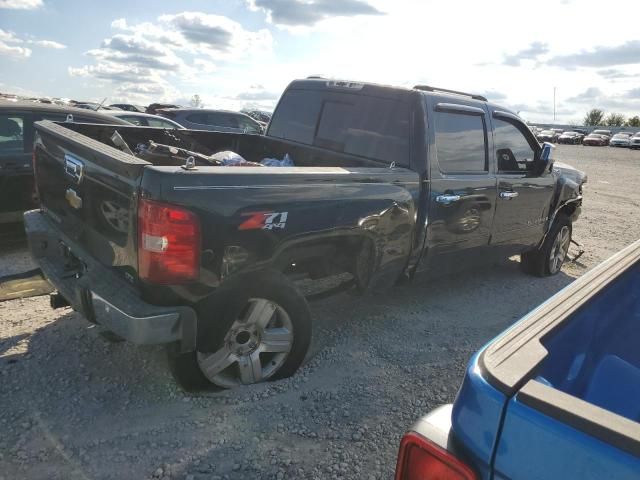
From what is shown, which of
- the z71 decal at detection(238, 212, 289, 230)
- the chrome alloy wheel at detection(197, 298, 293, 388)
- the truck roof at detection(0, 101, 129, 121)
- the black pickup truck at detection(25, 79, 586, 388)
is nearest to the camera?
the black pickup truck at detection(25, 79, 586, 388)

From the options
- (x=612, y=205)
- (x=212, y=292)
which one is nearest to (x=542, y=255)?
(x=212, y=292)

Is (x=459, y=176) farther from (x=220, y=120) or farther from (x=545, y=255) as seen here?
(x=220, y=120)

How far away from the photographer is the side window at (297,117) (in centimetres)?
477

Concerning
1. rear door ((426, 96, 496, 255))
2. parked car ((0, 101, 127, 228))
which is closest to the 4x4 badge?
rear door ((426, 96, 496, 255))

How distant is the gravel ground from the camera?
260 centimetres

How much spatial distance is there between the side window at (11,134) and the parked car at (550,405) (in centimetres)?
553

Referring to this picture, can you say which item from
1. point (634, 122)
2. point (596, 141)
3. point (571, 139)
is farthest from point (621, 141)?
point (634, 122)

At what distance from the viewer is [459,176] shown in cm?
420

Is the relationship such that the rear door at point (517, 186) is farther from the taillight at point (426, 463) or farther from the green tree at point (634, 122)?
the green tree at point (634, 122)

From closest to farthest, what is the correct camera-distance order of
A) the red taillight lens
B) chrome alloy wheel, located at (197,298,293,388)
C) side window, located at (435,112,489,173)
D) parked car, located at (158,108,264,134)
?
the red taillight lens, chrome alloy wheel, located at (197,298,293,388), side window, located at (435,112,489,173), parked car, located at (158,108,264,134)

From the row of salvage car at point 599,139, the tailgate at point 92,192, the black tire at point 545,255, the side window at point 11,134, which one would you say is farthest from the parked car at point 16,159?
the row of salvage car at point 599,139

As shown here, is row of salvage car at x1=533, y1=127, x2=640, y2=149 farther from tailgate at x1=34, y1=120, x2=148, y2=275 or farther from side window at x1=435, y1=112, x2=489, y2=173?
tailgate at x1=34, y1=120, x2=148, y2=275

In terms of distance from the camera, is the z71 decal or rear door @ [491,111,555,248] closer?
the z71 decal

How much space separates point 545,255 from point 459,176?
2449 mm
